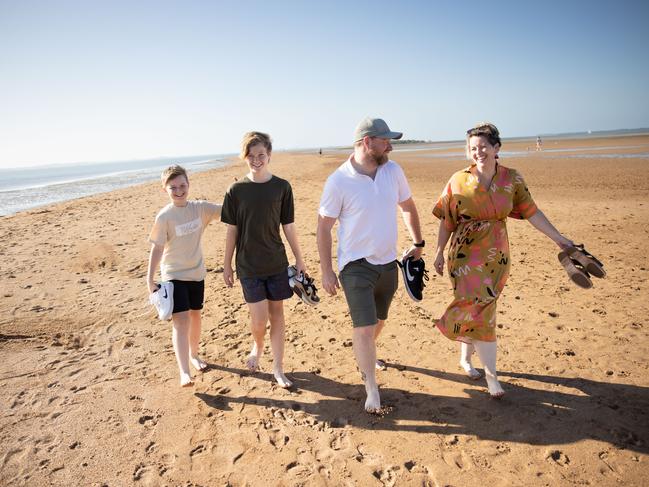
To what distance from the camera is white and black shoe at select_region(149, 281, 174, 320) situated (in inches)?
130

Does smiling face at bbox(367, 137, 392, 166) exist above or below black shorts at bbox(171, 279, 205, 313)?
above

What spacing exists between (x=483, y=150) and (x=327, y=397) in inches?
92.3

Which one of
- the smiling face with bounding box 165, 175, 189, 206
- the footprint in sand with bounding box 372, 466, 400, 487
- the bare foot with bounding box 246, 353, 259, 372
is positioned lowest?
the footprint in sand with bounding box 372, 466, 400, 487

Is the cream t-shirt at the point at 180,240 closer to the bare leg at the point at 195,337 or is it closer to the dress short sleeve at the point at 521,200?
the bare leg at the point at 195,337

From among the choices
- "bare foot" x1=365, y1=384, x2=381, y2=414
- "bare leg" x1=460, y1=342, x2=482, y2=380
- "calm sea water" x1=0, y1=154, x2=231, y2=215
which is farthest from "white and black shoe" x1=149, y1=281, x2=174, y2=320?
"calm sea water" x1=0, y1=154, x2=231, y2=215

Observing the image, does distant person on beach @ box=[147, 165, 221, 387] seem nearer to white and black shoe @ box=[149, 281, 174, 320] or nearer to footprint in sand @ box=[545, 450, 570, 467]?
white and black shoe @ box=[149, 281, 174, 320]

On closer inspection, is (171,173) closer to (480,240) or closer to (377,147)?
(377,147)

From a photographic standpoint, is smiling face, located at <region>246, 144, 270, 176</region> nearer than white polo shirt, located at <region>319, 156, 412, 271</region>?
No

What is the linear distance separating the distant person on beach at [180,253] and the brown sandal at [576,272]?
300 centimetres

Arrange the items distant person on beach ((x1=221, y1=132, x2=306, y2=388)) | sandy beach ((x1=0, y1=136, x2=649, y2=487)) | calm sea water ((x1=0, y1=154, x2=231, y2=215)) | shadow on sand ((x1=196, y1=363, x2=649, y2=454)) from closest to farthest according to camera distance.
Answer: sandy beach ((x1=0, y1=136, x2=649, y2=487))
shadow on sand ((x1=196, y1=363, x2=649, y2=454))
distant person on beach ((x1=221, y1=132, x2=306, y2=388))
calm sea water ((x1=0, y1=154, x2=231, y2=215))

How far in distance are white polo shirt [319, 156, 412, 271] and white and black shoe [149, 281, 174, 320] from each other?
1.49m

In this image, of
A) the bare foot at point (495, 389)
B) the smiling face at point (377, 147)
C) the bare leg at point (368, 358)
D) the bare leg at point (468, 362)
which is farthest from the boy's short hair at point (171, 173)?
the bare foot at point (495, 389)

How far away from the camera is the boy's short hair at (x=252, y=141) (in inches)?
128

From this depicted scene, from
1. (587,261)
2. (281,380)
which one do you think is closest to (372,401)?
(281,380)
